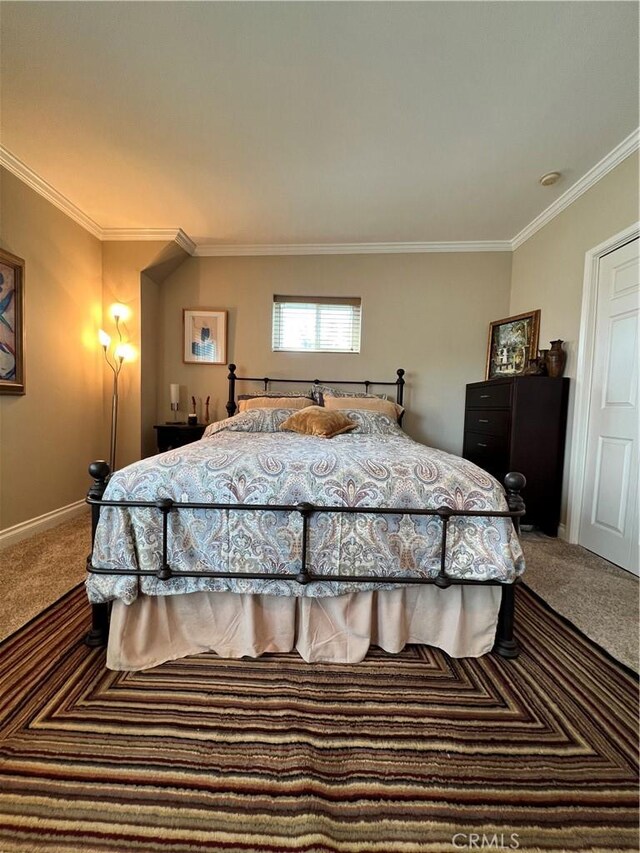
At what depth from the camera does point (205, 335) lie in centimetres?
347

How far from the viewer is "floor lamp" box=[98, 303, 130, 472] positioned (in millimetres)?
3145

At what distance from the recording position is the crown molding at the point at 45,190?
220 centimetres

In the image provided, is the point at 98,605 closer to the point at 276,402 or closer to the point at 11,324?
the point at 276,402

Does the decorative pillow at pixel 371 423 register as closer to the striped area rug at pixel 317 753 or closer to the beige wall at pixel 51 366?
the striped area rug at pixel 317 753

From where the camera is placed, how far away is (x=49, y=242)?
260 centimetres

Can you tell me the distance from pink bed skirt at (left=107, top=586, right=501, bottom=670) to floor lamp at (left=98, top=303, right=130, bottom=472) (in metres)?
2.42

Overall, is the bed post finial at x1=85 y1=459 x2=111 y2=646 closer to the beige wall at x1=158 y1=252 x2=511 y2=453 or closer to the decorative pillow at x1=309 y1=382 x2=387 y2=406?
the decorative pillow at x1=309 y1=382 x2=387 y2=406

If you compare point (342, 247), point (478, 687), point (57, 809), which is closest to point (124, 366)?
point (342, 247)

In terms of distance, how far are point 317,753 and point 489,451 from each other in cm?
250

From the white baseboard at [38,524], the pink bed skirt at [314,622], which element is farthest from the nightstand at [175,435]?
the pink bed skirt at [314,622]

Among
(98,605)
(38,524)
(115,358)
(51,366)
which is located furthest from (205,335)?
(98,605)

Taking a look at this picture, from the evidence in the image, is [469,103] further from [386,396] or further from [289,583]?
[289,583]

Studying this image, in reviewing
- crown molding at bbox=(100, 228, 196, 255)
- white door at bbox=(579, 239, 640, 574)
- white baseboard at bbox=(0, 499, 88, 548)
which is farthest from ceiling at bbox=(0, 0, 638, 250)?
white baseboard at bbox=(0, 499, 88, 548)

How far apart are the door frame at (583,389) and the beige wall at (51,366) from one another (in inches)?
160
